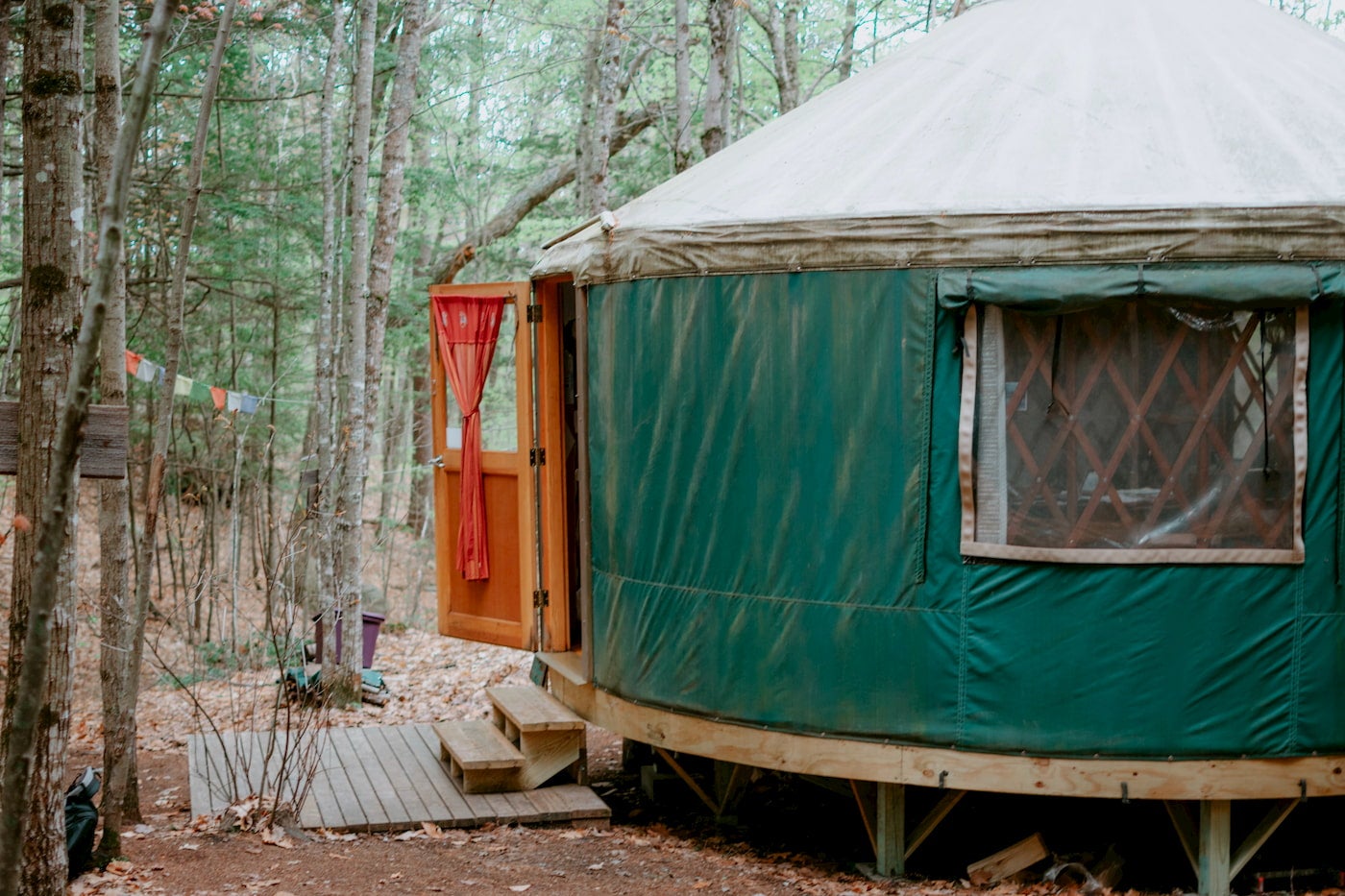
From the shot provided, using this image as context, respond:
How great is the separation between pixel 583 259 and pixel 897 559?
167 centimetres

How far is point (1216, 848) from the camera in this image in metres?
4.10

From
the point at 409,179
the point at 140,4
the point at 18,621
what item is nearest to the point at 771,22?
the point at 409,179

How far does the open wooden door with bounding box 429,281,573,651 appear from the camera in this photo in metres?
5.42

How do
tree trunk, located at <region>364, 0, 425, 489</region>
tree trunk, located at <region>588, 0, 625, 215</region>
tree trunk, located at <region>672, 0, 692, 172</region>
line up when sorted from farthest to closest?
tree trunk, located at <region>672, 0, 692, 172</region> → tree trunk, located at <region>588, 0, 625, 215</region> → tree trunk, located at <region>364, 0, 425, 489</region>

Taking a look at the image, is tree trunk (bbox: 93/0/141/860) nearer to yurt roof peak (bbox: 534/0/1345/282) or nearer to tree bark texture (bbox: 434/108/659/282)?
yurt roof peak (bbox: 534/0/1345/282)

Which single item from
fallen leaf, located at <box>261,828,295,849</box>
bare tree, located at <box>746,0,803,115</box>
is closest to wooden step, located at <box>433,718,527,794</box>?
fallen leaf, located at <box>261,828,295,849</box>

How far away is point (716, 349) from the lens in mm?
4398

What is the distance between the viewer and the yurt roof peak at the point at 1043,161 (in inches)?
152

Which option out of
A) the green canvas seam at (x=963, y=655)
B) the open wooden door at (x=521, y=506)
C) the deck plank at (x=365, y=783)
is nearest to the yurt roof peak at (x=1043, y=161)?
the open wooden door at (x=521, y=506)

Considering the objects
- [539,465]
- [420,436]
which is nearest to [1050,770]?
[539,465]

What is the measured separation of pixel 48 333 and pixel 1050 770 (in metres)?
3.15

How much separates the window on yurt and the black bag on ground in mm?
2914

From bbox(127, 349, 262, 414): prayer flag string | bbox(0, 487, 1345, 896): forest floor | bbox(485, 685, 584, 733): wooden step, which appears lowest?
bbox(0, 487, 1345, 896): forest floor

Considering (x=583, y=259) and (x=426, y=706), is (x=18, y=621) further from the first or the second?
(x=426, y=706)
